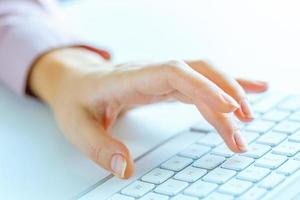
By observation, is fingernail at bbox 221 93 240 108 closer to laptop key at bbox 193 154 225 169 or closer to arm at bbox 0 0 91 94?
laptop key at bbox 193 154 225 169

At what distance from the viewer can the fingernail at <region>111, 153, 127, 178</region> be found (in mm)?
562

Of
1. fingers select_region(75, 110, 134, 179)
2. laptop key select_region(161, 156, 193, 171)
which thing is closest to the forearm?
fingers select_region(75, 110, 134, 179)

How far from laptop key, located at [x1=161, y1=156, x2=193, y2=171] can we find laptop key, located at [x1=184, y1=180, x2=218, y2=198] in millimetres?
42

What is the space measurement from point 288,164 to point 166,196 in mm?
109

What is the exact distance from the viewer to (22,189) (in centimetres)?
59

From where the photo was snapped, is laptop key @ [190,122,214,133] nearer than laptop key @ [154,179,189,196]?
No

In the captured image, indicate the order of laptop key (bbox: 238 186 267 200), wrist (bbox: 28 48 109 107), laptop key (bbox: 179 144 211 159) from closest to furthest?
1. laptop key (bbox: 238 186 267 200)
2. laptop key (bbox: 179 144 211 159)
3. wrist (bbox: 28 48 109 107)

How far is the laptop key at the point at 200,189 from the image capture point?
1.65ft

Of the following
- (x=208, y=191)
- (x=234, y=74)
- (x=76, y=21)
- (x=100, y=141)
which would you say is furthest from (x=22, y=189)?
(x=76, y=21)

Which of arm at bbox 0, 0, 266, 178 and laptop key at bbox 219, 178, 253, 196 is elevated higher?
arm at bbox 0, 0, 266, 178

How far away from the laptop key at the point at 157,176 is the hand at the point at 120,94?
18mm

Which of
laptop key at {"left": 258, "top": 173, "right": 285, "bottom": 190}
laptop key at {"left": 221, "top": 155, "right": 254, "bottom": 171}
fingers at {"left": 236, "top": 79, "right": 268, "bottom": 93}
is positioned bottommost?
laptop key at {"left": 221, "top": 155, "right": 254, "bottom": 171}

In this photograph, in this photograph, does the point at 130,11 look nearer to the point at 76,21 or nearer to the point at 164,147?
the point at 76,21

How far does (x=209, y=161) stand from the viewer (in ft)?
1.85
